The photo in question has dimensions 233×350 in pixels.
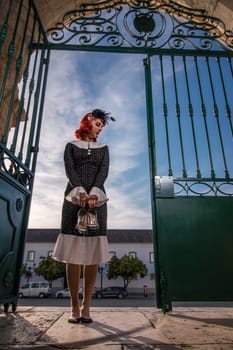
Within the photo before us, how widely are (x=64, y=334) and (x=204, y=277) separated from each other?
182cm

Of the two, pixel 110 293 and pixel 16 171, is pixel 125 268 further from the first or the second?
pixel 16 171

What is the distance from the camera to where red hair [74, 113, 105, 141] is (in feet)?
8.93

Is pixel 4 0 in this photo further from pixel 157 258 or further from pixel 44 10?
pixel 157 258

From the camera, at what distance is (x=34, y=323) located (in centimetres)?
192

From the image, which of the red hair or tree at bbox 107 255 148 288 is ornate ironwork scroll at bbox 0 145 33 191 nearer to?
the red hair

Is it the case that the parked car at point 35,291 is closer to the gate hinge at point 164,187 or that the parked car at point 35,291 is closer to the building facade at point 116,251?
the building facade at point 116,251

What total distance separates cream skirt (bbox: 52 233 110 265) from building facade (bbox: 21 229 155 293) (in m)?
36.3

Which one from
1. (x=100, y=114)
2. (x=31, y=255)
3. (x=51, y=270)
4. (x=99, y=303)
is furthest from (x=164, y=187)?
(x=31, y=255)

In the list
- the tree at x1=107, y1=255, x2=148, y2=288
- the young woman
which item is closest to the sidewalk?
the young woman

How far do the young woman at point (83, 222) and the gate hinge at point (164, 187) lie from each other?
34.4 inches

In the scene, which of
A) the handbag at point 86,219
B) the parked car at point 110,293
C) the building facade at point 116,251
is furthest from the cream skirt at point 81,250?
the building facade at point 116,251

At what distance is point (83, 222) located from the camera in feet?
7.02

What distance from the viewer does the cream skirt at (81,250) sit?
7.19 ft

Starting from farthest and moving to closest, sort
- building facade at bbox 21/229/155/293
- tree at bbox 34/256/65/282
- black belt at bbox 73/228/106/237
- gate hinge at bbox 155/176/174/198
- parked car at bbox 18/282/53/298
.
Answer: building facade at bbox 21/229/155/293 < tree at bbox 34/256/65/282 < parked car at bbox 18/282/53/298 < gate hinge at bbox 155/176/174/198 < black belt at bbox 73/228/106/237
